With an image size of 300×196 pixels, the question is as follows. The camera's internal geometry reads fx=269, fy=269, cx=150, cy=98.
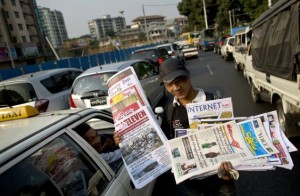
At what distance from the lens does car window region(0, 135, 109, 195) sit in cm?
164

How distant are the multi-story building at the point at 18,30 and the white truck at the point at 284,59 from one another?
5520 centimetres

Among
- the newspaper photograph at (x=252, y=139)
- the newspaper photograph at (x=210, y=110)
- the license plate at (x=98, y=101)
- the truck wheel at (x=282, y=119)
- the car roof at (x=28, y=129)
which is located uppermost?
the car roof at (x=28, y=129)

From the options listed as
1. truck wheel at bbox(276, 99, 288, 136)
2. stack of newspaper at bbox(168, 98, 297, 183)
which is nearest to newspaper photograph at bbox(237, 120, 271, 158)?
stack of newspaper at bbox(168, 98, 297, 183)

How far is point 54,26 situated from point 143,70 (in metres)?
161

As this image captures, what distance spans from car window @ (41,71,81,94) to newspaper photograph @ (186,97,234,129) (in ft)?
17.8

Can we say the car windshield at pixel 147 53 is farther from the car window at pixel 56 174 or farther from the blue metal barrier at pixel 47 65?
the car window at pixel 56 174

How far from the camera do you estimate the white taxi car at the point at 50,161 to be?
5.36ft

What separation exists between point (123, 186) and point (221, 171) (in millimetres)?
933

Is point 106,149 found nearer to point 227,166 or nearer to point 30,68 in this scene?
point 227,166

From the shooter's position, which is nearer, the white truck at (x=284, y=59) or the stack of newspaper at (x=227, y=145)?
the stack of newspaper at (x=227, y=145)

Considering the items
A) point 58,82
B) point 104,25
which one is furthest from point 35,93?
point 104,25

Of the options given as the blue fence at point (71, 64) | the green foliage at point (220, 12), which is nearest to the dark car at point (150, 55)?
the blue fence at point (71, 64)

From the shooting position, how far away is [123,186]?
2.28 m

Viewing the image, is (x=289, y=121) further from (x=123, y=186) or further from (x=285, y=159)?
(x=123, y=186)
